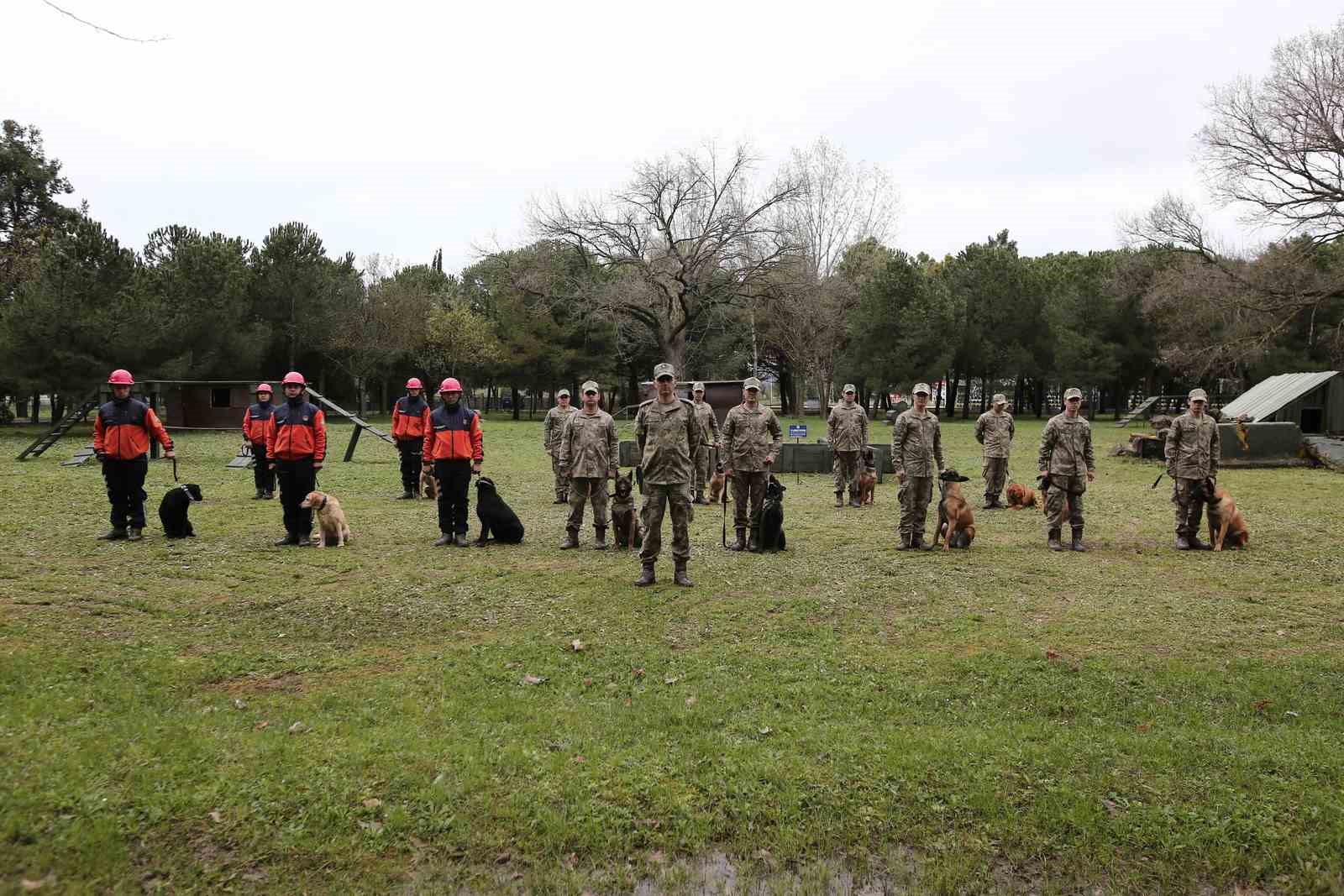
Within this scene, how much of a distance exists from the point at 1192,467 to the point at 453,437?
924cm

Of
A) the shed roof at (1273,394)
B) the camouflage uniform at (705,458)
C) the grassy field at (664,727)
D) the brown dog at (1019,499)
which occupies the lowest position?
the grassy field at (664,727)

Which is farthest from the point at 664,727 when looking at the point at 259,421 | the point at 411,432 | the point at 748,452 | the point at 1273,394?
the point at 1273,394

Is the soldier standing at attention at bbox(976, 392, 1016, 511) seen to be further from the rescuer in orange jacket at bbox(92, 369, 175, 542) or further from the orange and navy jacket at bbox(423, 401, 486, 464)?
the rescuer in orange jacket at bbox(92, 369, 175, 542)

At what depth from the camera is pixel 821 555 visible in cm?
998

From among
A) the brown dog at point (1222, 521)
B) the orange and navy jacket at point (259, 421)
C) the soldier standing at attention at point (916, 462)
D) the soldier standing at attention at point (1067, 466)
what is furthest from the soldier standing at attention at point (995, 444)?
the orange and navy jacket at point (259, 421)

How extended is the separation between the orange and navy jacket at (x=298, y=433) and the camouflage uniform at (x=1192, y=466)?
35.1ft

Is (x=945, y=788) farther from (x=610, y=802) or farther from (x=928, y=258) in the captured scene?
(x=928, y=258)

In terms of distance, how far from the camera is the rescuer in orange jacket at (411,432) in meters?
14.4

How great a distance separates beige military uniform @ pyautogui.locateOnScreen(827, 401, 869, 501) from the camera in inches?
562

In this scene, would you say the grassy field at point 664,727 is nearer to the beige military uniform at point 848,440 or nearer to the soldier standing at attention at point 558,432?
the soldier standing at attention at point 558,432

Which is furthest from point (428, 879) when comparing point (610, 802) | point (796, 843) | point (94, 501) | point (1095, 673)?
point (94, 501)

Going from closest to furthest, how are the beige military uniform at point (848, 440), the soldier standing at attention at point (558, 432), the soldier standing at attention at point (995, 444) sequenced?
the soldier standing at attention at point (558, 432) → the soldier standing at attention at point (995, 444) → the beige military uniform at point (848, 440)

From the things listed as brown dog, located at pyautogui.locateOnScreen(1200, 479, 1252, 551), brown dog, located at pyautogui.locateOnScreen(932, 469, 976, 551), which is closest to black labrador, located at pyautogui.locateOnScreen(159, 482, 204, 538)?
brown dog, located at pyautogui.locateOnScreen(932, 469, 976, 551)

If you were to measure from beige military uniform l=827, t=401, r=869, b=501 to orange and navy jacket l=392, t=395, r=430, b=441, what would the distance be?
6992mm
